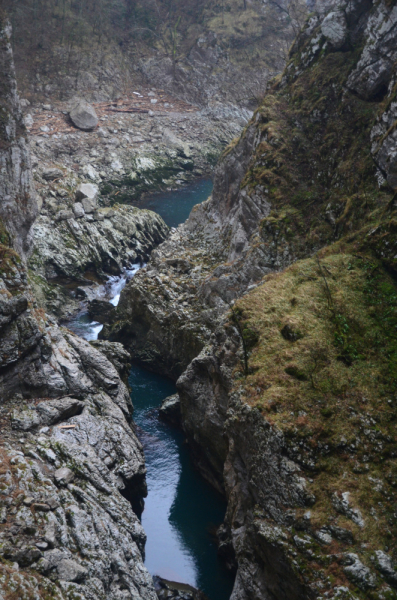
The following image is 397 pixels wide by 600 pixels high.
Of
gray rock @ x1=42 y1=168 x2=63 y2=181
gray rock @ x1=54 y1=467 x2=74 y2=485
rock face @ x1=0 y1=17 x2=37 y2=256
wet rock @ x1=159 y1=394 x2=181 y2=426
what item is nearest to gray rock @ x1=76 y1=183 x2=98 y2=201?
gray rock @ x1=42 y1=168 x2=63 y2=181

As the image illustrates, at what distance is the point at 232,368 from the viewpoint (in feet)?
77.9

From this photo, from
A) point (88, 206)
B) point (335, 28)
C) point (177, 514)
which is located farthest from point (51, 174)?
point (177, 514)

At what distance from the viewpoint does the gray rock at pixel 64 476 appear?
62.6 ft

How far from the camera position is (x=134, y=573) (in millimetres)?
19422

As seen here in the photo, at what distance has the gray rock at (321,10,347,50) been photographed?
36875 millimetres

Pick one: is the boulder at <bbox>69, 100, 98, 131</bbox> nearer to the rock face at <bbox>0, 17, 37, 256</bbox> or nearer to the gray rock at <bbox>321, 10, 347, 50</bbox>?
the rock face at <bbox>0, 17, 37, 256</bbox>

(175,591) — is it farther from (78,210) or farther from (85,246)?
(78,210)

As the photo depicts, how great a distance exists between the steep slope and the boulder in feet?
144

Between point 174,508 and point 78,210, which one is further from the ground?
point 78,210

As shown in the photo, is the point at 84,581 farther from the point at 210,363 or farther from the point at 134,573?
the point at 210,363

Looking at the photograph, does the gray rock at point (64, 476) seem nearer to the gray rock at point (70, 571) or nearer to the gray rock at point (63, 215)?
the gray rock at point (70, 571)

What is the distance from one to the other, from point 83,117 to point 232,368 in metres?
71.2

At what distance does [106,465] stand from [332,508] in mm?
11859

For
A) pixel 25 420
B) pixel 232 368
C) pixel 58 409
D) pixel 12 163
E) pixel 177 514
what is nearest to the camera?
pixel 25 420
